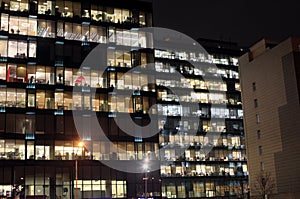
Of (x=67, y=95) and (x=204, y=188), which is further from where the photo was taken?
(x=204, y=188)

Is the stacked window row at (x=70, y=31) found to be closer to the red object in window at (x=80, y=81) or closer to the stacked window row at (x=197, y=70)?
the red object in window at (x=80, y=81)

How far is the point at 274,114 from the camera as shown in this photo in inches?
3270

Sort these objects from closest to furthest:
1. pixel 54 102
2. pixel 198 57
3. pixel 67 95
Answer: pixel 54 102, pixel 67 95, pixel 198 57

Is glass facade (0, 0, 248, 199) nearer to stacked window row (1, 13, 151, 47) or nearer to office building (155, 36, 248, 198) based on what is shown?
stacked window row (1, 13, 151, 47)

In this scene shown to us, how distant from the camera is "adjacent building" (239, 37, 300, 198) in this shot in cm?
7894

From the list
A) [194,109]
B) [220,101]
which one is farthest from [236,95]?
[194,109]

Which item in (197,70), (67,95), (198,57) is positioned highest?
(198,57)

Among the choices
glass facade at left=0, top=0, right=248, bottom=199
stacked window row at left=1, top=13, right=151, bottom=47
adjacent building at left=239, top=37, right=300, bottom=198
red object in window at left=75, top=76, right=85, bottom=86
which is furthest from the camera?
red object in window at left=75, top=76, right=85, bottom=86

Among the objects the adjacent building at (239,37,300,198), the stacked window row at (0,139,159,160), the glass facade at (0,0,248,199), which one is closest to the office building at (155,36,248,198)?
the glass facade at (0,0,248,199)

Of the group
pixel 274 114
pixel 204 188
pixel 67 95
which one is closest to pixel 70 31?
pixel 67 95

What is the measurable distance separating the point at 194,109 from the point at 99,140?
5281 centimetres

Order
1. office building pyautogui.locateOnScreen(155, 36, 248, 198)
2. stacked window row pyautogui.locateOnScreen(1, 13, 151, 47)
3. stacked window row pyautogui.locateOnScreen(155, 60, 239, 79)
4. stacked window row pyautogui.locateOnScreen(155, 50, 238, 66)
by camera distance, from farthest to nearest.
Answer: stacked window row pyautogui.locateOnScreen(155, 50, 238, 66), stacked window row pyautogui.locateOnScreen(155, 60, 239, 79), office building pyautogui.locateOnScreen(155, 36, 248, 198), stacked window row pyautogui.locateOnScreen(1, 13, 151, 47)

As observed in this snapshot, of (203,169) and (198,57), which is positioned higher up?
(198,57)

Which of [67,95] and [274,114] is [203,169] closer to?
[274,114]
